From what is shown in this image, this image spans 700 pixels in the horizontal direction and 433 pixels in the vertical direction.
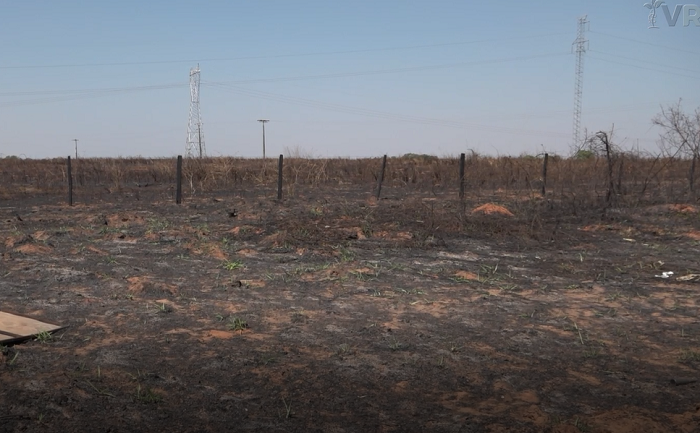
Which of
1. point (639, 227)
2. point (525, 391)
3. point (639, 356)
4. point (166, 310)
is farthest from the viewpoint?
point (639, 227)

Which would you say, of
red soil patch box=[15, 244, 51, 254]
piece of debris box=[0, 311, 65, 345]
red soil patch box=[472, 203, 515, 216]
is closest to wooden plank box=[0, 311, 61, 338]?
piece of debris box=[0, 311, 65, 345]

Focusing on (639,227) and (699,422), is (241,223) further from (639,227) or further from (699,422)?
(699,422)

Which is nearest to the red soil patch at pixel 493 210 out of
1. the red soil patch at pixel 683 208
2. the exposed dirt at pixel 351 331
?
the exposed dirt at pixel 351 331

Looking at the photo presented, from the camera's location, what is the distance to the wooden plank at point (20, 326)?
4758 mm

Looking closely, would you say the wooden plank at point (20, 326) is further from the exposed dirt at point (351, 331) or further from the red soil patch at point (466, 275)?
the red soil patch at point (466, 275)

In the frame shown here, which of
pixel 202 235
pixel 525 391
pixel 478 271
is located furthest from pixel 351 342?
pixel 202 235

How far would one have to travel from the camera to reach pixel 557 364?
14.5 feet

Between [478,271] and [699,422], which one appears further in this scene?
[478,271]

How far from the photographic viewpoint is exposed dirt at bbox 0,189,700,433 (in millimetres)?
3557

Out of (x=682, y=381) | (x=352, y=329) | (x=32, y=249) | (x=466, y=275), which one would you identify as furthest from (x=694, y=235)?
(x=32, y=249)

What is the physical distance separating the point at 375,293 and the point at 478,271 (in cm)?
182

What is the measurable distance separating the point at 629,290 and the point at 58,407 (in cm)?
562

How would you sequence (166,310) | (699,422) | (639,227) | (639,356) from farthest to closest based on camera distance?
(639,227), (166,310), (639,356), (699,422)

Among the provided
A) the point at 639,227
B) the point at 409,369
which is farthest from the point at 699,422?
the point at 639,227
